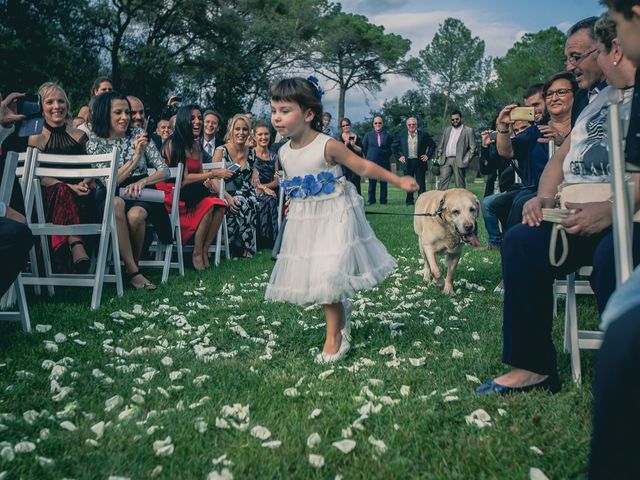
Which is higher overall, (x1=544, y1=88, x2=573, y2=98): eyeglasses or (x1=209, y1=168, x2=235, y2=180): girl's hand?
(x1=544, y1=88, x2=573, y2=98): eyeglasses

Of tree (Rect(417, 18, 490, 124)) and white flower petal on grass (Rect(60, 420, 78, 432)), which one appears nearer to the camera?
white flower petal on grass (Rect(60, 420, 78, 432))

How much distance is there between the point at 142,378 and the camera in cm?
395

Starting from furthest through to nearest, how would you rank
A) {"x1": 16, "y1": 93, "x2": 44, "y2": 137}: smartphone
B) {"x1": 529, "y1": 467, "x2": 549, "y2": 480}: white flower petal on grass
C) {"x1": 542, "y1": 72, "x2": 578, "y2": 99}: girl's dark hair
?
{"x1": 542, "y1": 72, "x2": 578, "y2": 99}: girl's dark hair
{"x1": 16, "y1": 93, "x2": 44, "y2": 137}: smartphone
{"x1": 529, "y1": 467, "x2": 549, "y2": 480}: white flower petal on grass

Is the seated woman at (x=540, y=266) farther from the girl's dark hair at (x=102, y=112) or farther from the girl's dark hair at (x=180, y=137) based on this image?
the girl's dark hair at (x=180, y=137)

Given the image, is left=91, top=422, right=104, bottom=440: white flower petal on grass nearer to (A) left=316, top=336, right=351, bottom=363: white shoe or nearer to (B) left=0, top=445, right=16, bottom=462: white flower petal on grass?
(B) left=0, top=445, right=16, bottom=462: white flower petal on grass

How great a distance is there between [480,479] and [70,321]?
13.0 ft

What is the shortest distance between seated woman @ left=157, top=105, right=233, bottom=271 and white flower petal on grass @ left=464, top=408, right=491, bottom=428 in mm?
6383

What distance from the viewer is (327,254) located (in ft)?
14.5

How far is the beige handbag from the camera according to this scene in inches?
124

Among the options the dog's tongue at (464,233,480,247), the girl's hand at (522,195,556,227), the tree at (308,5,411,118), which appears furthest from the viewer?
the tree at (308,5,411,118)

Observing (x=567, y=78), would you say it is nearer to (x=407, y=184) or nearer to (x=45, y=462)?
(x=407, y=184)

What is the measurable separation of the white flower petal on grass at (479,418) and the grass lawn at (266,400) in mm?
45

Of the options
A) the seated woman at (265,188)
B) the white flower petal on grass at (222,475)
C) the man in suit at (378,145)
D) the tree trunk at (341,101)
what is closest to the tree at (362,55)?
the tree trunk at (341,101)

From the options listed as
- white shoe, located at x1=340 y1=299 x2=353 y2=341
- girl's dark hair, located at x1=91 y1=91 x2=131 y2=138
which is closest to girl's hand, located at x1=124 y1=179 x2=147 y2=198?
girl's dark hair, located at x1=91 y1=91 x2=131 y2=138
